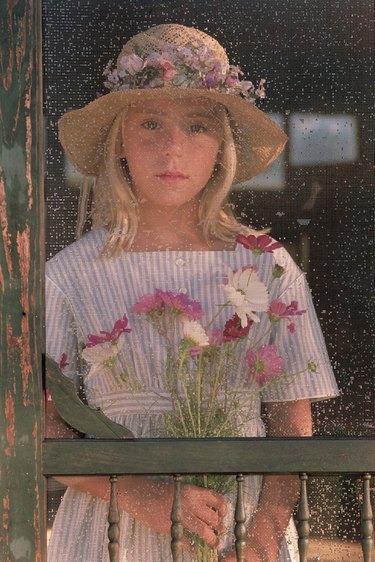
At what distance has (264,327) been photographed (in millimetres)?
3508

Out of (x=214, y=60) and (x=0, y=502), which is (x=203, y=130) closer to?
(x=214, y=60)

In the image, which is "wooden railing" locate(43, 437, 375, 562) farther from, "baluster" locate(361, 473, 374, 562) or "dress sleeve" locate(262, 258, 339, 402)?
"dress sleeve" locate(262, 258, 339, 402)

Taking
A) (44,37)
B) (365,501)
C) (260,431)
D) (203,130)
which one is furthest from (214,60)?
(365,501)

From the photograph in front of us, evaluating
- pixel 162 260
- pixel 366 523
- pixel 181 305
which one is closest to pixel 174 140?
pixel 162 260

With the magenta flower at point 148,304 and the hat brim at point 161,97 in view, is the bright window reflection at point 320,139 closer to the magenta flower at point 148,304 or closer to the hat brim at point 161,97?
the hat brim at point 161,97

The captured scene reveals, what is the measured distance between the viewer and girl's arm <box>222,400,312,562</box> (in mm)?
3479

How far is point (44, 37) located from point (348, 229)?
0.89 metres

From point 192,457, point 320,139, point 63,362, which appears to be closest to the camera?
point 192,457

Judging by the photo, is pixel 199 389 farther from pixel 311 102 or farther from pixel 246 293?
pixel 311 102

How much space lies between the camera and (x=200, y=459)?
3.30 m

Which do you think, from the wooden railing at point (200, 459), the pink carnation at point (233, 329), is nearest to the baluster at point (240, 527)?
the wooden railing at point (200, 459)

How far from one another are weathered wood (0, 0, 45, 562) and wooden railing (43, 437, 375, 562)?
0.25 ft

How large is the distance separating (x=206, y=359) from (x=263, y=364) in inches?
5.6

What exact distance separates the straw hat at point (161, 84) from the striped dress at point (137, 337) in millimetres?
218
